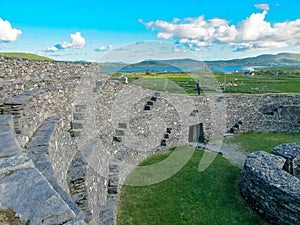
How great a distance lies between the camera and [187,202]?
7.98 meters

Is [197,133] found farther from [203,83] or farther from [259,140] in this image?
[203,83]

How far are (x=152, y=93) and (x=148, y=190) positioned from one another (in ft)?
23.3

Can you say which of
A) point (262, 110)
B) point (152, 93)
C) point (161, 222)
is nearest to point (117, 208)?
point (161, 222)

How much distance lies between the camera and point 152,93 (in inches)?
566

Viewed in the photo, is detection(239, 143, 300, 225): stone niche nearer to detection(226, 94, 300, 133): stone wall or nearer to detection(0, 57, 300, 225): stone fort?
detection(0, 57, 300, 225): stone fort

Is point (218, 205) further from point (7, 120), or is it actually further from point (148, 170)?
point (7, 120)

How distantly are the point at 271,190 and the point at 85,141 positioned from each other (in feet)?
20.2

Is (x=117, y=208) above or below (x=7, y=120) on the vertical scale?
below

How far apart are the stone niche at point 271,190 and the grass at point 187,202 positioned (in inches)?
14.9

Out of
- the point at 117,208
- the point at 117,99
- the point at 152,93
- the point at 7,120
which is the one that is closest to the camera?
the point at 7,120

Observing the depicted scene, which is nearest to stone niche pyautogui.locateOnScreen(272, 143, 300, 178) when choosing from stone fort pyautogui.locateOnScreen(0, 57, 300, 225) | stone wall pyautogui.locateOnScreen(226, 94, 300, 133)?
stone fort pyautogui.locateOnScreen(0, 57, 300, 225)

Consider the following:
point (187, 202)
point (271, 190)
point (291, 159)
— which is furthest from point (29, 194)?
point (291, 159)

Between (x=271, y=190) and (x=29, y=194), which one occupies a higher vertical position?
(x=29, y=194)

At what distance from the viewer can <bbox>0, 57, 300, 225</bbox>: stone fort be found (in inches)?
90.4
